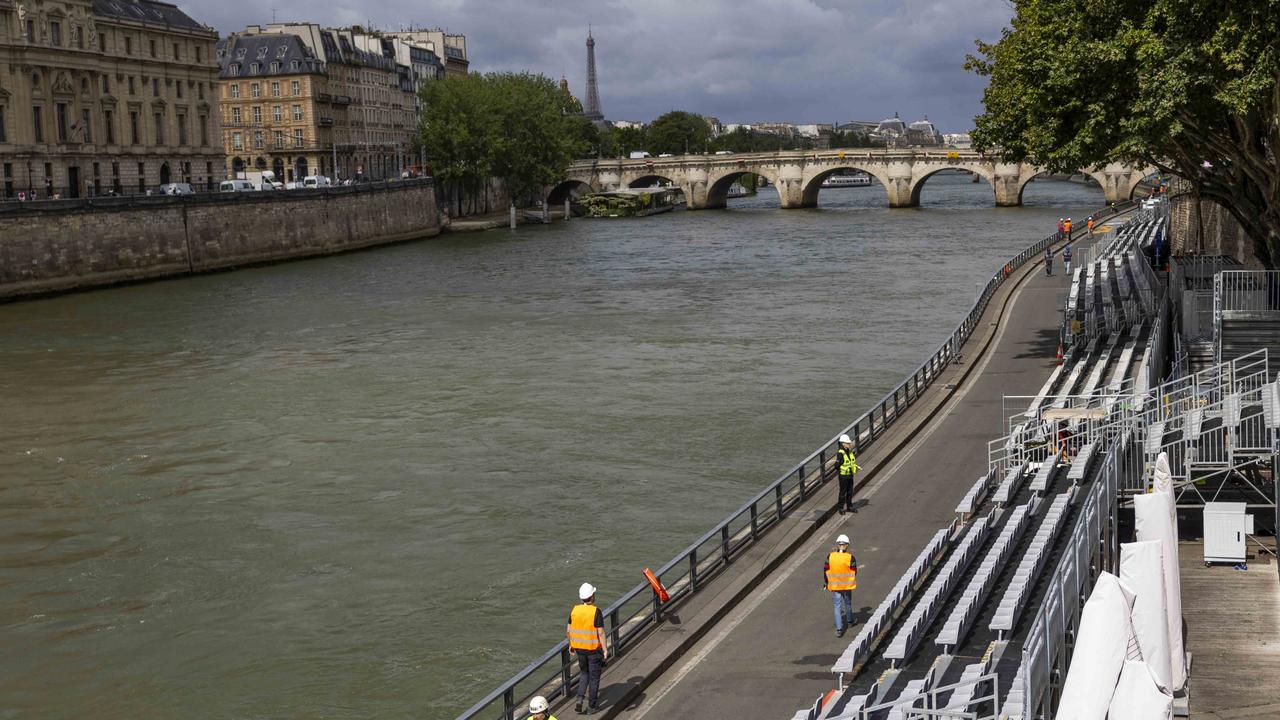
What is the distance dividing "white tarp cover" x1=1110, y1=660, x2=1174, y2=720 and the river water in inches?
362

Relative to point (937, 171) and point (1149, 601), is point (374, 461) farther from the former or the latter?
point (937, 171)

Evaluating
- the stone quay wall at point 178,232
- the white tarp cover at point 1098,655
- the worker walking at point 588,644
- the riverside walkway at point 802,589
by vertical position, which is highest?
the stone quay wall at point 178,232

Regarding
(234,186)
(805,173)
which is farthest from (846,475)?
(805,173)

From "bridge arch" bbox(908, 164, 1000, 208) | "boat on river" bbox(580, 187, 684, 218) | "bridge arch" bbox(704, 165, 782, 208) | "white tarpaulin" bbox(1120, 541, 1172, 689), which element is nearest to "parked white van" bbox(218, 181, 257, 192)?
"boat on river" bbox(580, 187, 684, 218)

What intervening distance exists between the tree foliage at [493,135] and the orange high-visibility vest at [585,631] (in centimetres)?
10990

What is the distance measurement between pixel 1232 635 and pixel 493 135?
11160 cm

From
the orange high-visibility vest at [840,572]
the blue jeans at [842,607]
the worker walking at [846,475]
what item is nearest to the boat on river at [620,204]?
the worker walking at [846,475]

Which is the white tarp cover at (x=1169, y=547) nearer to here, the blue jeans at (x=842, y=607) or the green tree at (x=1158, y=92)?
the blue jeans at (x=842, y=607)

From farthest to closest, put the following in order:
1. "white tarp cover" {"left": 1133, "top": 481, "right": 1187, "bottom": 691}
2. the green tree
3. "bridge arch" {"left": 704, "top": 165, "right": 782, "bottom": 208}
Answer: "bridge arch" {"left": 704, "top": 165, "right": 782, "bottom": 208} < the green tree < "white tarp cover" {"left": 1133, "top": 481, "right": 1187, "bottom": 691}

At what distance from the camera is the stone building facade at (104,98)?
79.2m

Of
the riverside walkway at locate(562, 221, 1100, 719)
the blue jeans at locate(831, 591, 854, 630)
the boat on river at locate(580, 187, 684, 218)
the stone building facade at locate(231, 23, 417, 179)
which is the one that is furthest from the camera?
the boat on river at locate(580, 187, 684, 218)

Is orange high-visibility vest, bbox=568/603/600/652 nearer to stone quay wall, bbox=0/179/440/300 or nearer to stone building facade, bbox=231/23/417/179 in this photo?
stone quay wall, bbox=0/179/440/300

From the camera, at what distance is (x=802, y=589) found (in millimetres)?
20078

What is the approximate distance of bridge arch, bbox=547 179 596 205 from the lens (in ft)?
497
